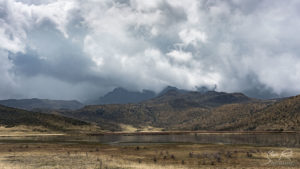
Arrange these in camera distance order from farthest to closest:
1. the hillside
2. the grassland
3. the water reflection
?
the hillside
the water reflection
the grassland

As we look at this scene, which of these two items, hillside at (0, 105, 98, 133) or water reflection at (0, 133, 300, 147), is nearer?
water reflection at (0, 133, 300, 147)

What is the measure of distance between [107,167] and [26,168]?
1059 cm

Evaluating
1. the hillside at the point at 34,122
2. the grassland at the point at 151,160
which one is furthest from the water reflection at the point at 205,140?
the hillside at the point at 34,122

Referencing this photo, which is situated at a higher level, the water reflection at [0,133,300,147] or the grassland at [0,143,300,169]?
the grassland at [0,143,300,169]

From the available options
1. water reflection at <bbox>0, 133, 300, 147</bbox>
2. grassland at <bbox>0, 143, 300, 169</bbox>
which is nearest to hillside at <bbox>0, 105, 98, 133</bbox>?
water reflection at <bbox>0, 133, 300, 147</bbox>

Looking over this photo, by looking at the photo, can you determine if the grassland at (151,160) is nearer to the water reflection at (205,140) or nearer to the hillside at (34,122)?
the water reflection at (205,140)

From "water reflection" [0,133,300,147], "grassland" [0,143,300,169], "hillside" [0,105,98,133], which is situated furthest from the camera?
"hillside" [0,105,98,133]

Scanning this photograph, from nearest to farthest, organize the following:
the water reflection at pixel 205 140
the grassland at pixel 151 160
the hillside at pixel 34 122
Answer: the grassland at pixel 151 160, the water reflection at pixel 205 140, the hillside at pixel 34 122

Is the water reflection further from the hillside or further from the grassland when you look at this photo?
the hillside

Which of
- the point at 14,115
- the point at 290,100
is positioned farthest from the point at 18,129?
the point at 290,100

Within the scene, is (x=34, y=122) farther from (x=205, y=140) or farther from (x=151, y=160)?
(x=151, y=160)

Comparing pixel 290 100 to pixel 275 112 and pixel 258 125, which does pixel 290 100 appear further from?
pixel 258 125

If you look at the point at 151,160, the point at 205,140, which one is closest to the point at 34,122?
the point at 205,140

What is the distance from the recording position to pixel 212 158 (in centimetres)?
4062
